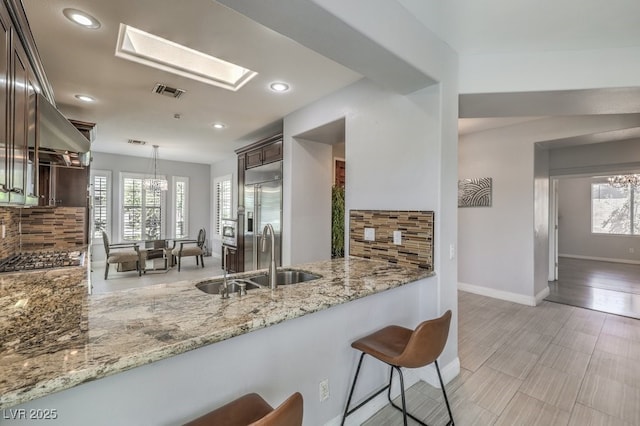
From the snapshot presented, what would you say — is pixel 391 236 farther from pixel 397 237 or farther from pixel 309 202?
pixel 309 202

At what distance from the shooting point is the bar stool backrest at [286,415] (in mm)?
840

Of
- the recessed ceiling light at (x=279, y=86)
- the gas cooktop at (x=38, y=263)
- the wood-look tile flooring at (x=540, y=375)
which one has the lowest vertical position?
the wood-look tile flooring at (x=540, y=375)

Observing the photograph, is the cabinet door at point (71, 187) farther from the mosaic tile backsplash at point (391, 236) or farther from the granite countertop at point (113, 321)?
the mosaic tile backsplash at point (391, 236)

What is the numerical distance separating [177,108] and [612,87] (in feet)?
14.4

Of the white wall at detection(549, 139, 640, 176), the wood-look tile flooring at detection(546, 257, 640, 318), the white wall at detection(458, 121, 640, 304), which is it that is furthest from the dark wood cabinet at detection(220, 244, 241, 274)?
the white wall at detection(549, 139, 640, 176)

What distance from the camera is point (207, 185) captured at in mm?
8617

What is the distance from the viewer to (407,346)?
57.7 inches

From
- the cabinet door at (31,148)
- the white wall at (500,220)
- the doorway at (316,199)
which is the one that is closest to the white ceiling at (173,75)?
the doorway at (316,199)

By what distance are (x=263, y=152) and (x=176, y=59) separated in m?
1.91

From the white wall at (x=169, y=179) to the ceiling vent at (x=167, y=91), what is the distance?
5.10 metres

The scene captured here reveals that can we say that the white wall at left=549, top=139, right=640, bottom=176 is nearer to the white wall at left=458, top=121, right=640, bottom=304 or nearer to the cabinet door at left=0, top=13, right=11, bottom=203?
the white wall at left=458, top=121, right=640, bottom=304

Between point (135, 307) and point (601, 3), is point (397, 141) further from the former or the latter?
point (135, 307)

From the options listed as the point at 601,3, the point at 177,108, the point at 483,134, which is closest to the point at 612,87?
the point at 601,3

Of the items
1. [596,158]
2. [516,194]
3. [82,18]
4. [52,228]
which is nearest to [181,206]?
[52,228]
